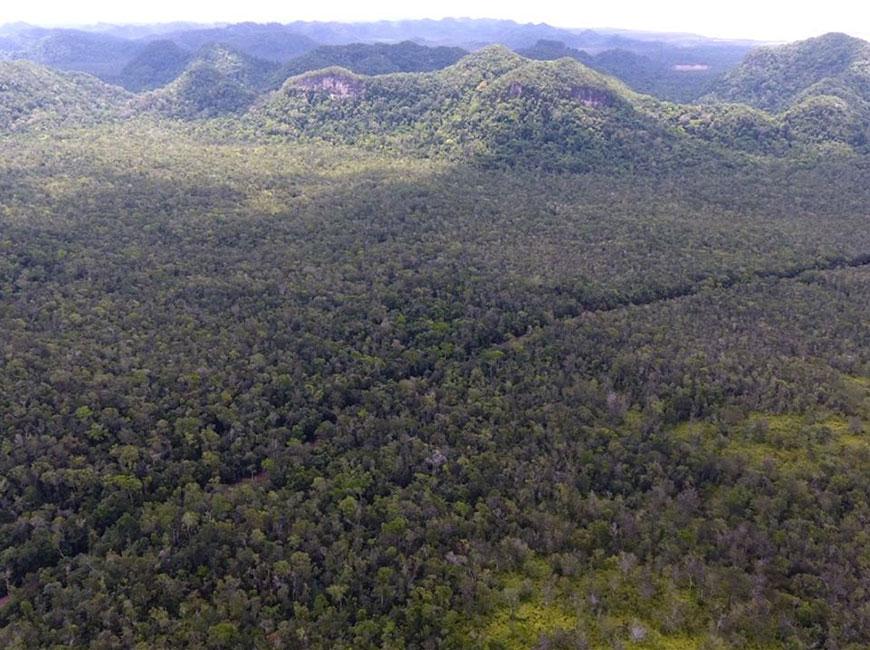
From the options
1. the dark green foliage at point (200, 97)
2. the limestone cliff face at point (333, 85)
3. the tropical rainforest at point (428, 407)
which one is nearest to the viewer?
A: the tropical rainforest at point (428, 407)

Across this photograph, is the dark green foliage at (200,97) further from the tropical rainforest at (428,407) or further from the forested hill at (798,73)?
the forested hill at (798,73)

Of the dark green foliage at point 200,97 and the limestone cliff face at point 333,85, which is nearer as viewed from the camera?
the limestone cliff face at point 333,85

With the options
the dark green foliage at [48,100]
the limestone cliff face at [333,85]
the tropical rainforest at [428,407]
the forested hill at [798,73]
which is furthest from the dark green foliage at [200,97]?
the forested hill at [798,73]

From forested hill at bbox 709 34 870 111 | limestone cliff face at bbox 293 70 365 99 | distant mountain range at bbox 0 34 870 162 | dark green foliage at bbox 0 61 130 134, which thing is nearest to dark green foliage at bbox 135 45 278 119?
distant mountain range at bbox 0 34 870 162

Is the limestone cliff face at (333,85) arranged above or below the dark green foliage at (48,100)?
above

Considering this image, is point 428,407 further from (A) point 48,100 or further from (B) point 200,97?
(A) point 48,100

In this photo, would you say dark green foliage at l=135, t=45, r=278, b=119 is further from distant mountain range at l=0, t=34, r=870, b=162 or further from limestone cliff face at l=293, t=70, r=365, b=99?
limestone cliff face at l=293, t=70, r=365, b=99

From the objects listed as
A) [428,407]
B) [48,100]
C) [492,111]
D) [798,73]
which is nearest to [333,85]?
[492,111]

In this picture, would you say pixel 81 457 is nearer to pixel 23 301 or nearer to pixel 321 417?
pixel 321 417

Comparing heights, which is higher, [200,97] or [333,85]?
[333,85]
